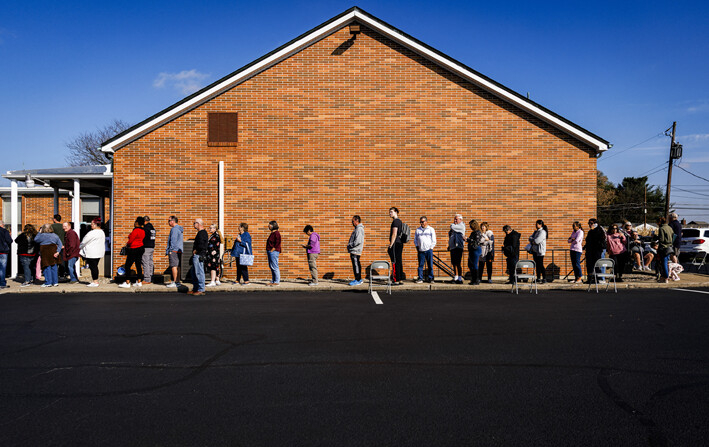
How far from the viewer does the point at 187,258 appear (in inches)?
554

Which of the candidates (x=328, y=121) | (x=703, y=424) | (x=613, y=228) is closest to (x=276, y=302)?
(x=328, y=121)

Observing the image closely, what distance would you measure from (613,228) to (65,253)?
48.5 ft

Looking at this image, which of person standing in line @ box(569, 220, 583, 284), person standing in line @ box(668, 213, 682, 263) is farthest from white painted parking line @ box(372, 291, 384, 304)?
person standing in line @ box(668, 213, 682, 263)

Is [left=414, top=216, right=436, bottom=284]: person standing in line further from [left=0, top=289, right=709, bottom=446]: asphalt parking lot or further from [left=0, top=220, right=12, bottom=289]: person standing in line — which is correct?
[left=0, top=220, right=12, bottom=289]: person standing in line

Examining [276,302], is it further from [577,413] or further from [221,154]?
[577,413]

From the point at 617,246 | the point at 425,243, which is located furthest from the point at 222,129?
the point at 617,246

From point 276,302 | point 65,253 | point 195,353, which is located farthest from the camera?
point 65,253

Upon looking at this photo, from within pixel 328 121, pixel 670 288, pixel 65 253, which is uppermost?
pixel 328 121

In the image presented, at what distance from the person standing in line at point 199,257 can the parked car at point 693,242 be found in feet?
73.3

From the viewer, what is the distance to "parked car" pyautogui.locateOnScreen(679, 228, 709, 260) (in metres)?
24.8

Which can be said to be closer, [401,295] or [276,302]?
[276,302]

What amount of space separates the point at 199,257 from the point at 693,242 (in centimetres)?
2351

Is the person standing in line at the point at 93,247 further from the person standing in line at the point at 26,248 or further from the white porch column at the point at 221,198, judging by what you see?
the white porch column at the point at 221,198

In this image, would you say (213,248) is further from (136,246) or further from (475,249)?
(475,249)
